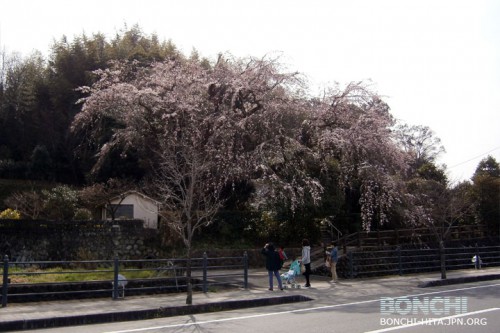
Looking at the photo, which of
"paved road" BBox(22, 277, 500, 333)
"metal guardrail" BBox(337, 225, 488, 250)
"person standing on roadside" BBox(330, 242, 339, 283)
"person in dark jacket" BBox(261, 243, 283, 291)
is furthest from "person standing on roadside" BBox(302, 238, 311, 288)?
"metal guardrail" BBox(337, 225, 488, 250)

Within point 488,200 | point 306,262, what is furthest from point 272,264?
point 488,200

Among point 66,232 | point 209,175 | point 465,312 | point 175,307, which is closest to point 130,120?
point 209,175

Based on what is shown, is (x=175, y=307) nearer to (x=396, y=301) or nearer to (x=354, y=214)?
(x=396, y=301)

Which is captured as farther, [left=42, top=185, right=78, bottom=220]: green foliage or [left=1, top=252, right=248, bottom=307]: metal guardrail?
[left=42, top=185, right=78, bottom=220]: green foliage

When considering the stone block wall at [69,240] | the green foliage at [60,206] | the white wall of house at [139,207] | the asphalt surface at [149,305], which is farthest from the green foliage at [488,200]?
the green foliage at [60,206]

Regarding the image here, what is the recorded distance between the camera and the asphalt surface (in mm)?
10664

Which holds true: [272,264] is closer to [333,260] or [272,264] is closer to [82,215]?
[333,260]

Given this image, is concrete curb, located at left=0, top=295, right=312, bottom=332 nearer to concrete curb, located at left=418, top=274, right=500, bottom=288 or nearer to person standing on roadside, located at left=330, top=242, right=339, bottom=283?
person standing on roadside, located at left=330, top=242, right=339, bottom=283

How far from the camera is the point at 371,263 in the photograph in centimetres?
2123

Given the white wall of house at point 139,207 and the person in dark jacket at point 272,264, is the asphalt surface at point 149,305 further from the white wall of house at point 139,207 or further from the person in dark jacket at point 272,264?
the white wall of house at point 139,207

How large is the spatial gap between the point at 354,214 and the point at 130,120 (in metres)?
12.5

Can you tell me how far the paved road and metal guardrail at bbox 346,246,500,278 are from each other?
15.8ft

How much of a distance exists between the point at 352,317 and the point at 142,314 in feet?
15.7

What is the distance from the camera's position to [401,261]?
20781 mm
